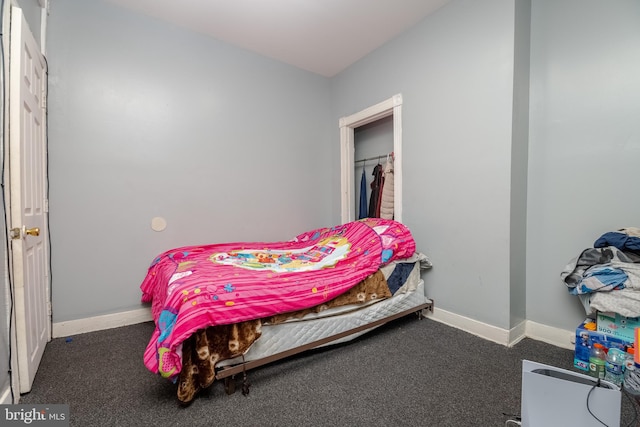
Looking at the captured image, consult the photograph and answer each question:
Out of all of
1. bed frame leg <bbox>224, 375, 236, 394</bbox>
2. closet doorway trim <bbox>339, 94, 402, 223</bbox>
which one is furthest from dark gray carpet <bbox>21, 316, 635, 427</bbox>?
closet doorway trim <bbox>339, 94, 402, 223</bbox>

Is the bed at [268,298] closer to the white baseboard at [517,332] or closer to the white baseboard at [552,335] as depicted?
the white baseboard at [517,332]

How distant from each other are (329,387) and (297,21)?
2.88 meters

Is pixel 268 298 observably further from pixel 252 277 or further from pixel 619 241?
pixel 619 241

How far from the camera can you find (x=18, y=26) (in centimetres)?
140

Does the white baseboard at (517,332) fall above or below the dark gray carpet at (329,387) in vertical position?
above

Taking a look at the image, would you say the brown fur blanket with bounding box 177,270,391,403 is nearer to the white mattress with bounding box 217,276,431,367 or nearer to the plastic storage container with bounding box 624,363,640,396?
the white mattress with bounding box 217,276,431,367

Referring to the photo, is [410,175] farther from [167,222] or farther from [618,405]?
[167,222]

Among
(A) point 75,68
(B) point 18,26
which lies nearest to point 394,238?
(B) point 18,26

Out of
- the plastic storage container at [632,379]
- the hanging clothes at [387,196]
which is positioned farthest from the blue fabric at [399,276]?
the plastic storage container at [632,379]

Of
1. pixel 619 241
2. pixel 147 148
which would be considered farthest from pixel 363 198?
pixel 147 148

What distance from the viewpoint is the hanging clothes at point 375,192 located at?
3258mm

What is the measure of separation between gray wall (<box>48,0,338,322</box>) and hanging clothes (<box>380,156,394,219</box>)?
3.50ft

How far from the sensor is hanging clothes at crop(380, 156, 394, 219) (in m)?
3.01

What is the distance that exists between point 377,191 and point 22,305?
3005 mm
